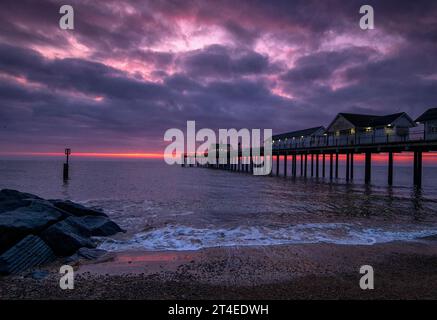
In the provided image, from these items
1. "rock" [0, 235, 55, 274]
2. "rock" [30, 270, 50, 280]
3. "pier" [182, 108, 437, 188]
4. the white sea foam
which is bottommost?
the white sea foam

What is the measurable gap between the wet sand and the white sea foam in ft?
2.65

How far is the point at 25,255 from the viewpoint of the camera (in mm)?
7113

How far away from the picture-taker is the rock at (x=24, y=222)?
7727 millimetres

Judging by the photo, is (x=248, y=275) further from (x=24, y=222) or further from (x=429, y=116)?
(x=429, y=116)

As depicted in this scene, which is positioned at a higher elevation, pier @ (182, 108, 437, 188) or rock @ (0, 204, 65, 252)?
pier @ (182, 108, 437, 188)

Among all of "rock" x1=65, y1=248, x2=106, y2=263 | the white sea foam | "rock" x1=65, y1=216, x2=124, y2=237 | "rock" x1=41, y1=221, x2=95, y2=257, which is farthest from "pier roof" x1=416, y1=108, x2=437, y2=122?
"rock" x1=41, y1=221, x2=95, y2=257

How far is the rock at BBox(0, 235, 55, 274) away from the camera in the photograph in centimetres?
654

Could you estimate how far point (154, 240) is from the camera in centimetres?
1031

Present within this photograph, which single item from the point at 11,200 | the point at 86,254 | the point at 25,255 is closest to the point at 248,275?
the point at 86,254

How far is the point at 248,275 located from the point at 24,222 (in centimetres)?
668

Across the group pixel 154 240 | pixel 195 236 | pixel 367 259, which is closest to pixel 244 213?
pixel 195 236

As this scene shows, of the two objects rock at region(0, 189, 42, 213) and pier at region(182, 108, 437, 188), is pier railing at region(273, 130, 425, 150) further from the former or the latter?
rock at region(0, 189, 42, 213)
